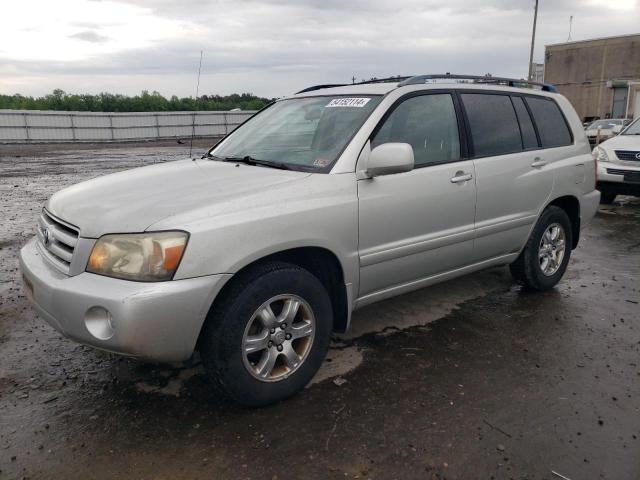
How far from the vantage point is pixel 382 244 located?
10.7ft

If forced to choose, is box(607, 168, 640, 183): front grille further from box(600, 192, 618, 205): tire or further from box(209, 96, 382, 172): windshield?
box(209, 96, 382, 172): windshield

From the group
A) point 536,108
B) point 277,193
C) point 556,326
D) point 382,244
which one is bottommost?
point 556,326

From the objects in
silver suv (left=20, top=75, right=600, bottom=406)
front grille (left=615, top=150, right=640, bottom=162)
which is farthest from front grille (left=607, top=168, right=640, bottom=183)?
silver suv (left=20, top=75, right=600, bottom=406)

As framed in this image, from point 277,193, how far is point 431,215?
1.17 meters

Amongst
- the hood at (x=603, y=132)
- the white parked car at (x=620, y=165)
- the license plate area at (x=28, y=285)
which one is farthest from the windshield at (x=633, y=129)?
the hood at (x=603, y=132)

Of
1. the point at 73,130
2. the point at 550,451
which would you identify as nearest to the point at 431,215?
the point at 550,451

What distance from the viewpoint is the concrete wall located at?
94.8ft

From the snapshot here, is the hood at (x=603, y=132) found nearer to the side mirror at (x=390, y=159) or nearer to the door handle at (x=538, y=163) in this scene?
the door handle at (x=538, y=163)

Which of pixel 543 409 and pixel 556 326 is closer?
pixel 543 409

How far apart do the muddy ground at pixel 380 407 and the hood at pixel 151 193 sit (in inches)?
39.1

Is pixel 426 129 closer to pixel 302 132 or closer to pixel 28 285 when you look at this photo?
pixel 302 132

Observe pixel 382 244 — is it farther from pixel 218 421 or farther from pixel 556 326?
pixel 556 326

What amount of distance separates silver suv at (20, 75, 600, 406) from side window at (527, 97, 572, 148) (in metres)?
0.03

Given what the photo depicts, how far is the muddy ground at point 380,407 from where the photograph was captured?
7.90 feet
